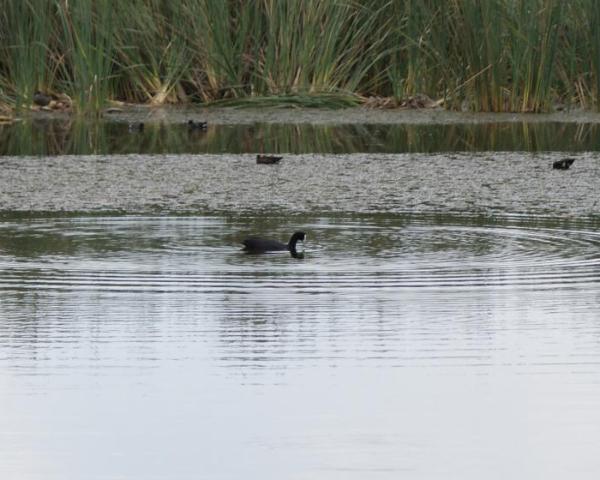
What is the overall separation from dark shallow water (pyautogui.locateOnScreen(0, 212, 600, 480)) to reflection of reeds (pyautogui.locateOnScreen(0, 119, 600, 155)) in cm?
508

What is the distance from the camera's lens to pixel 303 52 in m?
17.0

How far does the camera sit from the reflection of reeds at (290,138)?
44.9 ft

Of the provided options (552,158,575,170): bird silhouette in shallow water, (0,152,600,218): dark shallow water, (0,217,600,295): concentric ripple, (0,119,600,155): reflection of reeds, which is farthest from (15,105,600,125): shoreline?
(0,217,600,295): concentric ripple

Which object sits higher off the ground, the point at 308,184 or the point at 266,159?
the point at 266,159

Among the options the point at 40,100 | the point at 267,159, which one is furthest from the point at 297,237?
the point at 40,100

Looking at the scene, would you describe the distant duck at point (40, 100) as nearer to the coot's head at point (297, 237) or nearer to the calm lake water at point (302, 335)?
the calm lake water at point (302, 335)

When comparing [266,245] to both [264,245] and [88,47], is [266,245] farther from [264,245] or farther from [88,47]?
[88,47]

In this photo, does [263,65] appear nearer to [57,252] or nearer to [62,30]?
[62,30]

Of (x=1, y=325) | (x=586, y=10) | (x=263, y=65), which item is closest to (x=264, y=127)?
(x=263, y=65)

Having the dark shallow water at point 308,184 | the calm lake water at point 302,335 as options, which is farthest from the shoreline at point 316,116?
the calm lake water at point 302,335

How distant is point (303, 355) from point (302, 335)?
373 mm

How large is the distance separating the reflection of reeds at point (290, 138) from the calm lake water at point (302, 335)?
10.0 ft

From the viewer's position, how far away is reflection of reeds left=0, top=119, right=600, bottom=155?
44.9 feet

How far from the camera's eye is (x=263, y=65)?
57.4 ft
